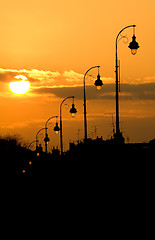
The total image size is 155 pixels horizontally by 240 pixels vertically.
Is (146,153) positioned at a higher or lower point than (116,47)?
lower

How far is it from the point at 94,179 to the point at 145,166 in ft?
15.6

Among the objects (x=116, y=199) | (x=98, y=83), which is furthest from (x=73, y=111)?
(x=116, y=199)

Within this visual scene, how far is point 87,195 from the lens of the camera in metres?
39.8

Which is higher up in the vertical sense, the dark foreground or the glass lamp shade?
the glass lamp shade

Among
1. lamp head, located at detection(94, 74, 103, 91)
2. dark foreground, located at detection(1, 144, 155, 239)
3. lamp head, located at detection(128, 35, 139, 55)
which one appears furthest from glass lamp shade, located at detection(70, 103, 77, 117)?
lamp head, located at detection(128, 35, 139, 55)

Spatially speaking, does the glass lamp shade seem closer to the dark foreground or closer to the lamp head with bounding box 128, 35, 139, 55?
the dark foreground

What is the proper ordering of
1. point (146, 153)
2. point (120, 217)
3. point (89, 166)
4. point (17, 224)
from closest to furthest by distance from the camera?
point (120, 217) < point (17, 224) < point (146, 153) < point (89, 166)

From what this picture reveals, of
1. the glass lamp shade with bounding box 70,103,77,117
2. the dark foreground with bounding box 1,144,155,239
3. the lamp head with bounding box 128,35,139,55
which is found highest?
the lamp head with bounding box 128,35,139,55

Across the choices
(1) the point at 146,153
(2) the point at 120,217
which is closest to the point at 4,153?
(1) the point at 146,153


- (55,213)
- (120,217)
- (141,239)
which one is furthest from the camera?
(55,213)

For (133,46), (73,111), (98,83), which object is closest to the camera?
(133,46)

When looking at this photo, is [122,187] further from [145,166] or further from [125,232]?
[125,232]

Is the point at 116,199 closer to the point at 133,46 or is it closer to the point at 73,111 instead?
the point at 133,46

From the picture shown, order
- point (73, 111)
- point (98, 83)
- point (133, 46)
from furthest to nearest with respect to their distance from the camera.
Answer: point (73, 111) < point (98, 83) < point (133, 46)
